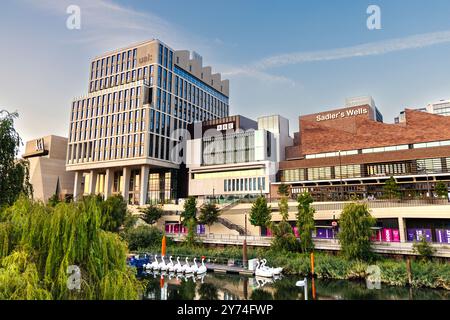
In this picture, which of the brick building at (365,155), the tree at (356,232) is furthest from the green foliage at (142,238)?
the tree at (356,232)

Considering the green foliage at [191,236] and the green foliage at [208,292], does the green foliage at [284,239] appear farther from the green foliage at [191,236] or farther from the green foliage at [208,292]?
the green foliage at [191,236]

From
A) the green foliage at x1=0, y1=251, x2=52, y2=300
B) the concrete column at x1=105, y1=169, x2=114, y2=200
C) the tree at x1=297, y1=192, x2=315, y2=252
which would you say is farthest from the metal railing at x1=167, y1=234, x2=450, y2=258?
the concrete column at x1=105, y1=169, x2=114, y2=200

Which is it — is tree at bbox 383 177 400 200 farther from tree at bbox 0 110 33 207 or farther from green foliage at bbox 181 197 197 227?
tree at bbox 0 110 33 207

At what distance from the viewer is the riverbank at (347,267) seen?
85.6 ft

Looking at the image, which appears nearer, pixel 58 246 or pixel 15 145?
pixel 58 246

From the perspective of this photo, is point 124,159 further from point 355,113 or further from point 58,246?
point 58,246

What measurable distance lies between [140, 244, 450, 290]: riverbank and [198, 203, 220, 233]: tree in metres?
8.01

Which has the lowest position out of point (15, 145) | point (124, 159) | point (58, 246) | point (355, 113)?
point (58, 246)

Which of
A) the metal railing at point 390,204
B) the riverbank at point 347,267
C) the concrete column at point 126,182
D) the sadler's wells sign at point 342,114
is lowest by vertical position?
the riverbank at point 347,267

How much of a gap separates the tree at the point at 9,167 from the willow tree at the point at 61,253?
868cm
